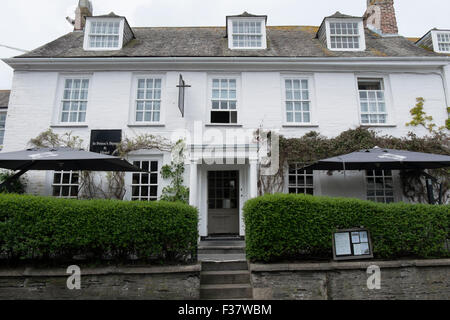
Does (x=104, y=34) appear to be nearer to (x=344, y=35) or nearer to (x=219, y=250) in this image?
(x=219, y=250)

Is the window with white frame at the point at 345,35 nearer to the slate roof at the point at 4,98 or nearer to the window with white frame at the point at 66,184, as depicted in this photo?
the window with white frame at the point at 66,184

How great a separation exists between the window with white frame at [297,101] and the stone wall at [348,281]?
17.2ft

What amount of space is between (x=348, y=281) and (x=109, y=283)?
4603mm

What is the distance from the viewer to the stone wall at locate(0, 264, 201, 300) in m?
5.00

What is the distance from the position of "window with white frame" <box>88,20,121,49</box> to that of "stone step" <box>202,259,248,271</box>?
853 centimetres

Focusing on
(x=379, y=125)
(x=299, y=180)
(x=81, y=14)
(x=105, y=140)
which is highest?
(x=81, y=14)

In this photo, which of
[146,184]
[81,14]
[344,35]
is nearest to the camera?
[146,184]

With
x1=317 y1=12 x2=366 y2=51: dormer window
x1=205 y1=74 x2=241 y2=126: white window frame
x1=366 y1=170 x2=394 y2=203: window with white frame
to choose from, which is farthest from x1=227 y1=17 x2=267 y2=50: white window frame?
x1=366 y1=170 x2=394 y2=203: window with white frame

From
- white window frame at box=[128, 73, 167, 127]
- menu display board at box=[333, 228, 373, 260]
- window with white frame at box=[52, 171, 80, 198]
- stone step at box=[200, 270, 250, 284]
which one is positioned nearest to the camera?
menu display board at box=[333, 228, 373, 260]

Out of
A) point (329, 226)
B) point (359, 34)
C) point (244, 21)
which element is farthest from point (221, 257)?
point (359, 34)

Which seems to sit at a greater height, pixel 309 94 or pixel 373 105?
pixel 309 94

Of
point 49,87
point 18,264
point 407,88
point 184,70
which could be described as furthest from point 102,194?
point 407,88

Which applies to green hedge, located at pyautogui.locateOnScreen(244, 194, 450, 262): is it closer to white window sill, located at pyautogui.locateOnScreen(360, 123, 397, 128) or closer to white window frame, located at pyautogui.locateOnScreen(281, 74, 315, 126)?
white window sill, located at pyautogui.locateOnScreen(360, 123, 397, 128)

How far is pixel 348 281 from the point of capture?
539 cm
